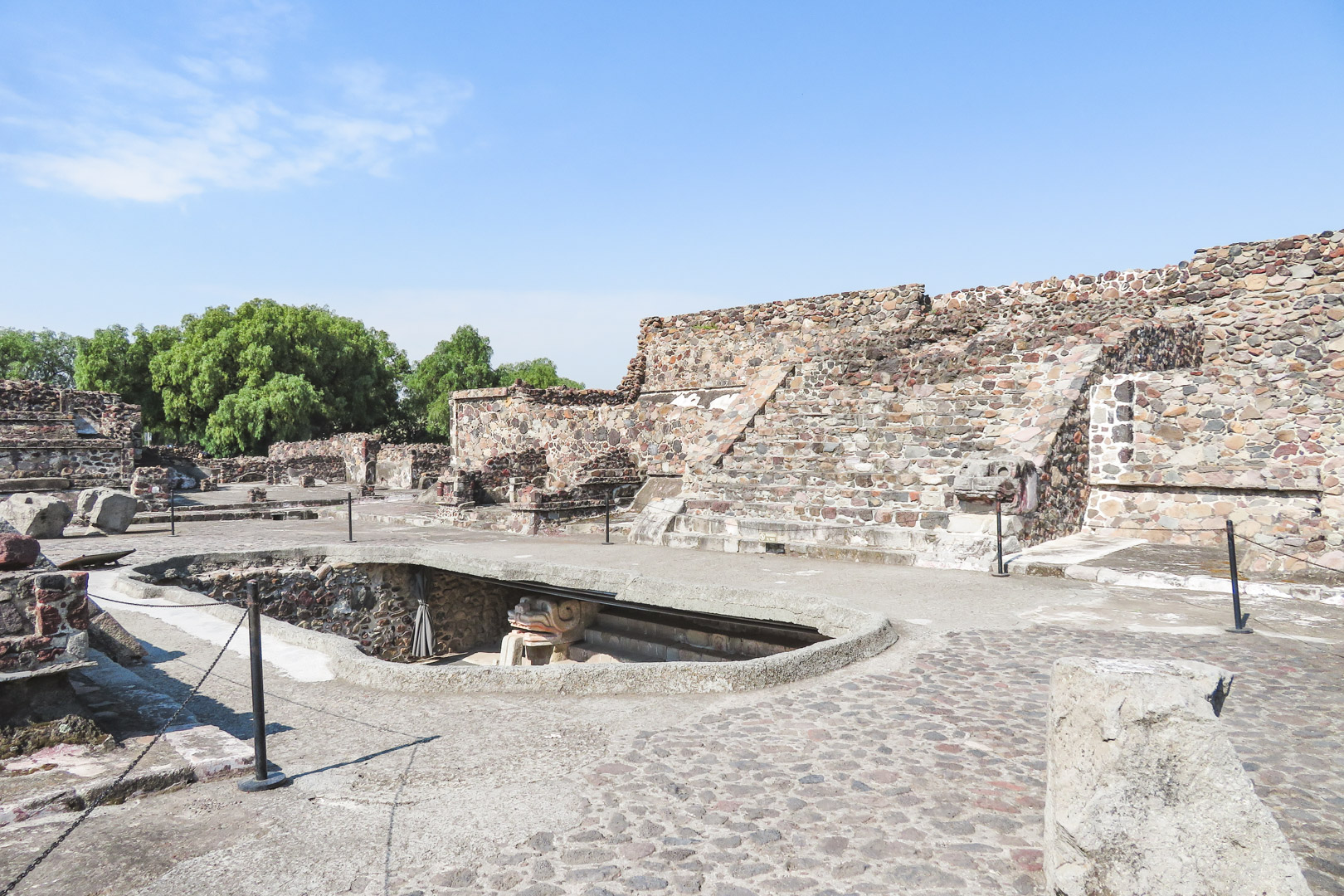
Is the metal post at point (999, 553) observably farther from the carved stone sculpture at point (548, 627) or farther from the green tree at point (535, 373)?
the green tree at point (535, 373)

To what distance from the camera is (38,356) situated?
191ft

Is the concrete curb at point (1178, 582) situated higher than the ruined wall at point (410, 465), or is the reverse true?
the ruined wall at point (410, 465)

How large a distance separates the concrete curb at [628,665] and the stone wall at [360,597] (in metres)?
0.92

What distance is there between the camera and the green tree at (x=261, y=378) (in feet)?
125

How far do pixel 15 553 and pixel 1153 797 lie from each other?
15.3 feet

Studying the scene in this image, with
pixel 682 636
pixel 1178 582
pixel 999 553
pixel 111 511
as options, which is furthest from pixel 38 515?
pixel 1178 582

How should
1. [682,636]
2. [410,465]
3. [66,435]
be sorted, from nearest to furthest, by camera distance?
[682,636], [66,435], [410,465]

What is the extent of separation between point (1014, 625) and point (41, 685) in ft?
19.4

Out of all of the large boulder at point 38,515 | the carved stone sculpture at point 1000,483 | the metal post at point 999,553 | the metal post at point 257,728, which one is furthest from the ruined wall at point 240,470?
the metal post at point 257,728

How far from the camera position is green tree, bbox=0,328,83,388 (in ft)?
186

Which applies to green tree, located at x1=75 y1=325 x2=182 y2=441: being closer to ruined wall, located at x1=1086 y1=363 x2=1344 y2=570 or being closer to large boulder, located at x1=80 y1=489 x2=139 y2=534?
large boulder, located at x1=80 y1=489 x2=139 y2=534

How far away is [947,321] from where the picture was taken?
13.6m

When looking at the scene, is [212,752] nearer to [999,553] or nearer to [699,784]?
[699,784]

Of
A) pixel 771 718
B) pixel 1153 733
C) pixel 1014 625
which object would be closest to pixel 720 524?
pixel 1014 625
